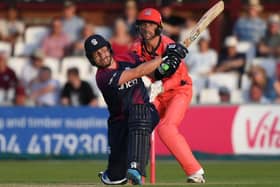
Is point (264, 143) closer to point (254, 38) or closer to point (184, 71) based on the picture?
point (254, 38)

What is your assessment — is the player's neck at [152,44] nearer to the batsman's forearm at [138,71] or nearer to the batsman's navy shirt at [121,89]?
the batsman's navy shirt at [121,89]

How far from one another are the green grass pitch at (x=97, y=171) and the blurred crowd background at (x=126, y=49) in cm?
173

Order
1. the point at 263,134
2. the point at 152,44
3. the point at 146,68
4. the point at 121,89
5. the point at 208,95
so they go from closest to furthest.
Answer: the point at 146,68, the point at 121,89, the point at 152,44, the point at 263,134, the point at 208,95

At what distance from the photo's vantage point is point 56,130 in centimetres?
1853

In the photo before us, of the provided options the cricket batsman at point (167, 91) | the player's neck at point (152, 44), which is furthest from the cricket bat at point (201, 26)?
the player's neck at point (152, 44)

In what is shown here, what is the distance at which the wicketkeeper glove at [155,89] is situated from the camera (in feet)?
38.3

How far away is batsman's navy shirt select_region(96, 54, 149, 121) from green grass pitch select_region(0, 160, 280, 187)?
1838 mm

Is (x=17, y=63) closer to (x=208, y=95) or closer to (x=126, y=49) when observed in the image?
(x=126, y=49)

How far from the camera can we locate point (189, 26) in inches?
802

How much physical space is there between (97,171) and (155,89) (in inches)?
158

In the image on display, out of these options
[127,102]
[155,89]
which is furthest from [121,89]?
[155,89]

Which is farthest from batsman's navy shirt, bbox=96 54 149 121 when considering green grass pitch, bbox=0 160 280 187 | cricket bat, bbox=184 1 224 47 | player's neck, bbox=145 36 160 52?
green grass pitch, bbox=0 160 280 187

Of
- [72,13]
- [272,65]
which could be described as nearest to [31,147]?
[72,13]

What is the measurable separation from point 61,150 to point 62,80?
1777 mm
